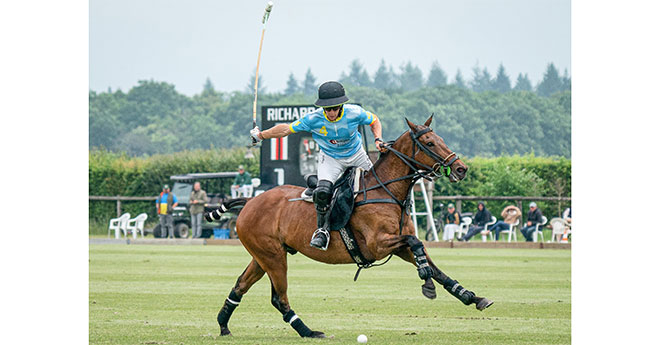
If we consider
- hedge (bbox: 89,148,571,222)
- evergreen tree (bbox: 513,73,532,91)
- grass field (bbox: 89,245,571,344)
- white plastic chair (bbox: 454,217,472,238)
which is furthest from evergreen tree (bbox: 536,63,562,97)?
grass field (bbox: 89,245,571,344)

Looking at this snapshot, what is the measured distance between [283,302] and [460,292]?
81.5 inches

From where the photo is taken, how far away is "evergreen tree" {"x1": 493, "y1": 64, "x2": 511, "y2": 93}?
10238 cm

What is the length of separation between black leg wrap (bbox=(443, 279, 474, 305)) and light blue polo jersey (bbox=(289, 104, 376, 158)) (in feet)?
5.81

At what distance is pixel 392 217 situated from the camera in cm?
894

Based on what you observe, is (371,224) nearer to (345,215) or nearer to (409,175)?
(345,215)

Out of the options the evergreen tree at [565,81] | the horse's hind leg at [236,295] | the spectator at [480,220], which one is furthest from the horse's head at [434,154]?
the evergreen tree at [565,81]

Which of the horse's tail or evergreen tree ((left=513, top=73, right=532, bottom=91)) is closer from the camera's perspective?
the horse's tail

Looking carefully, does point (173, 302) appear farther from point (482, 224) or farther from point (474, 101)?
point (474, 101)

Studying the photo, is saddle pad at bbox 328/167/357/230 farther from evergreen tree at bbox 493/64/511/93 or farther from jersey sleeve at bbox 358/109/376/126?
evergreen tree at bbox 493/64/511/93

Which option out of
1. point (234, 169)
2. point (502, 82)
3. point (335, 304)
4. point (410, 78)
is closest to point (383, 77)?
point (410, 78)

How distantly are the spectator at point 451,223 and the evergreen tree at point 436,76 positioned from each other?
86467mm

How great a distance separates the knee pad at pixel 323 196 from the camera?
29.8 ft

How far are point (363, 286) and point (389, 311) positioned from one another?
3235 millimetres
